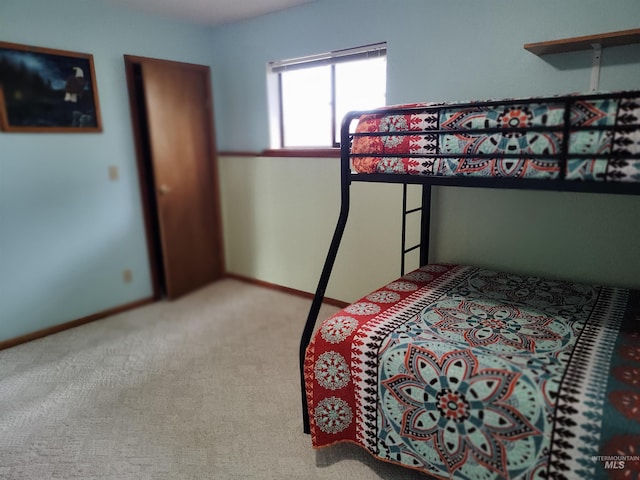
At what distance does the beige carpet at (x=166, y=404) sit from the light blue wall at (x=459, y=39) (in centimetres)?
175

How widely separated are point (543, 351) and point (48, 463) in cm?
195

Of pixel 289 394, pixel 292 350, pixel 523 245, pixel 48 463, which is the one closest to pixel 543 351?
pixel 523 245

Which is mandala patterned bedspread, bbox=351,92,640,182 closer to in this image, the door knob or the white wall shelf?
the white wall shelf

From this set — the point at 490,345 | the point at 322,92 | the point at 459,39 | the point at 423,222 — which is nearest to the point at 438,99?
the point at 459,39

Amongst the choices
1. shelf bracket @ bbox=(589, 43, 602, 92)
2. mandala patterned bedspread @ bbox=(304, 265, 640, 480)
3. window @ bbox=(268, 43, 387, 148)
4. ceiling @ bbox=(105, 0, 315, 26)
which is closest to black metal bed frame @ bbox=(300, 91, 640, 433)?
mandala patterned bedspread @ bbox=(304, 265, 640, 480)

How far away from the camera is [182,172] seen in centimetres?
331

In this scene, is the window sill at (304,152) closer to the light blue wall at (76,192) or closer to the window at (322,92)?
the window at (322,92)

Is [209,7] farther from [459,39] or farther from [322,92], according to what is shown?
[459,39]

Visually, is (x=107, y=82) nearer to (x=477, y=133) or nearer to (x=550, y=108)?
(x=477, y=133)

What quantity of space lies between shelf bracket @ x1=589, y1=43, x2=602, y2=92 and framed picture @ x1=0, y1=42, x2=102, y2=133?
2893 millimetres

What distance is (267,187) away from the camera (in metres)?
3.31

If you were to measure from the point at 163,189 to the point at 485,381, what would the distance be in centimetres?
269

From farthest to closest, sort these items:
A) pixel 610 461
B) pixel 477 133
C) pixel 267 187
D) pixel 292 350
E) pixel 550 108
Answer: pixel 267 187 < pixel 292 350 < pixel 477 133 < pixel 550 108 < pixel 610 461

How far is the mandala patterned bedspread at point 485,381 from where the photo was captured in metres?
1.15
